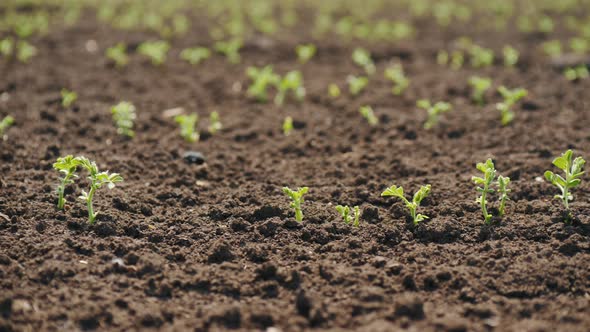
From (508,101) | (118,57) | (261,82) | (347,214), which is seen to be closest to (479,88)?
(508,101)

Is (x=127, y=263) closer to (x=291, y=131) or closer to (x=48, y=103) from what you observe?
(x=291, y=131)

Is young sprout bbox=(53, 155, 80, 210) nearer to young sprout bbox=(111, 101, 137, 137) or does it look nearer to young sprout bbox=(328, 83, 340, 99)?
young sprout bbox=(111, 101, 137, 137)

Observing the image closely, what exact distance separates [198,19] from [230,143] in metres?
6.05

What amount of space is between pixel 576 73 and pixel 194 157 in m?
4.99

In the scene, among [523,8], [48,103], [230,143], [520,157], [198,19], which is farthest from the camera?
[523,8]

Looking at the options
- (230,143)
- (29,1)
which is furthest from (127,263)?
(29,1)

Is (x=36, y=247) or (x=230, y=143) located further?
(x=230, y=143)

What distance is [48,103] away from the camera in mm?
6191

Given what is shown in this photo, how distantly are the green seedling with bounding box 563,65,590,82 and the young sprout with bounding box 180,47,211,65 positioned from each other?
4.57 meters

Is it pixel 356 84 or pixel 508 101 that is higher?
pixel 356 84

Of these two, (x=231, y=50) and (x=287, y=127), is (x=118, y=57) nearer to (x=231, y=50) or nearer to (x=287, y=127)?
(x=231, y=50)

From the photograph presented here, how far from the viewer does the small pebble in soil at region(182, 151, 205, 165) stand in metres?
4.96

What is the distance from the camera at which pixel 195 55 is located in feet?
25.1

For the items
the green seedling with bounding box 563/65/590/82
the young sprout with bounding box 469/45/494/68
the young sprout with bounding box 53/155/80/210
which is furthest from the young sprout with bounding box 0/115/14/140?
the green seedling with bounding box 563/65/590/82
